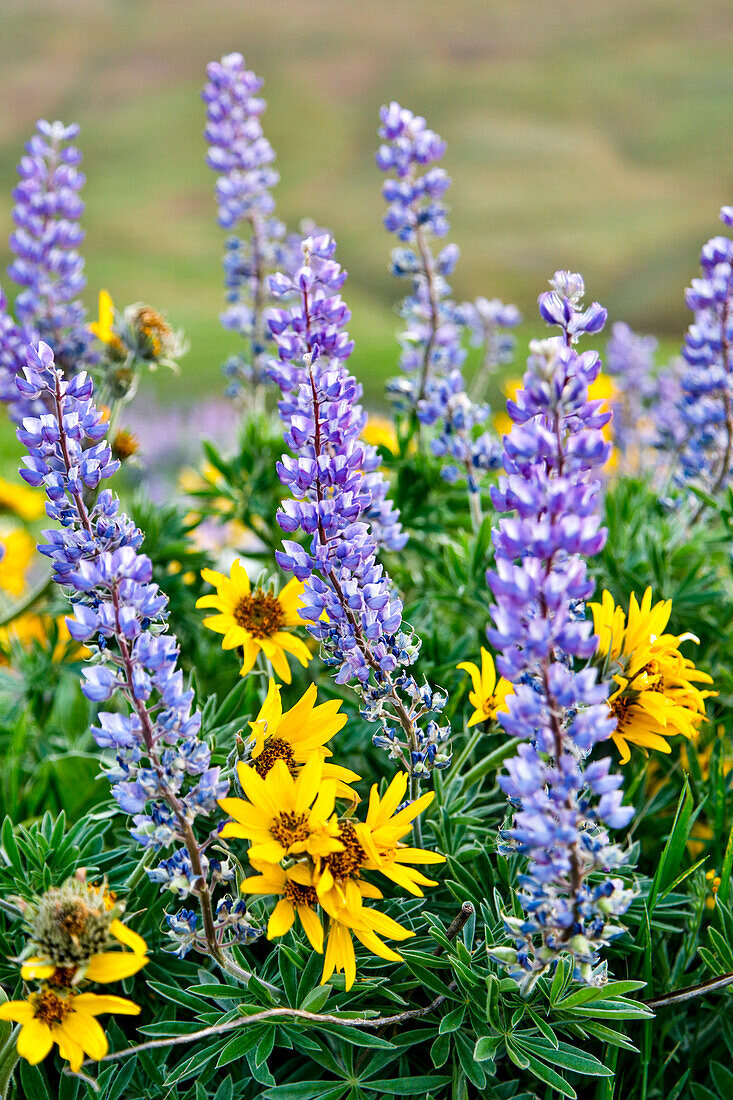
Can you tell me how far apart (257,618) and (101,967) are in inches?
24.4

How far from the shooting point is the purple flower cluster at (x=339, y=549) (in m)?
1.15

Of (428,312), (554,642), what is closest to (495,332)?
(428,312)

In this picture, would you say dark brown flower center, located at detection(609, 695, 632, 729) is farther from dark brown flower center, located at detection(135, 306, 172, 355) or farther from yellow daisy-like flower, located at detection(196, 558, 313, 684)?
dark brown flower center, located at detection(135, 306, 172, 355)

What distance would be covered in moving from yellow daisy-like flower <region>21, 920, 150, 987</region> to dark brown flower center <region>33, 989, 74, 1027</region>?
15 mm

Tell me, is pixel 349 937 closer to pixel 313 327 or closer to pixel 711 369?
pixel 313 327

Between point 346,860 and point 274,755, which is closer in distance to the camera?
point 346,860

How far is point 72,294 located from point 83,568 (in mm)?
1465

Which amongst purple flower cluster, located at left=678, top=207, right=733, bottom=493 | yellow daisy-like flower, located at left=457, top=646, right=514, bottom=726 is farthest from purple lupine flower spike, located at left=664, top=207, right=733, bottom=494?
yellow daisy-like flower, located at left=457, top=646, right=514, bottom=726

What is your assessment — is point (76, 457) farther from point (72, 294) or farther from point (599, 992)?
point (72, 294)

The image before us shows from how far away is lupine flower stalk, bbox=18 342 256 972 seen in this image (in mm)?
1009

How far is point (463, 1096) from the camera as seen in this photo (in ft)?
4.08

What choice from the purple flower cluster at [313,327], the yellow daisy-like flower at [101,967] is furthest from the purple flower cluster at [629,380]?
the yellow daisy-like flower at [101,967]

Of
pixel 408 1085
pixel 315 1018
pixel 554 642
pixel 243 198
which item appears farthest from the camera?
pixel 243 198

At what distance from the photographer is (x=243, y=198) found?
2.40 meters
